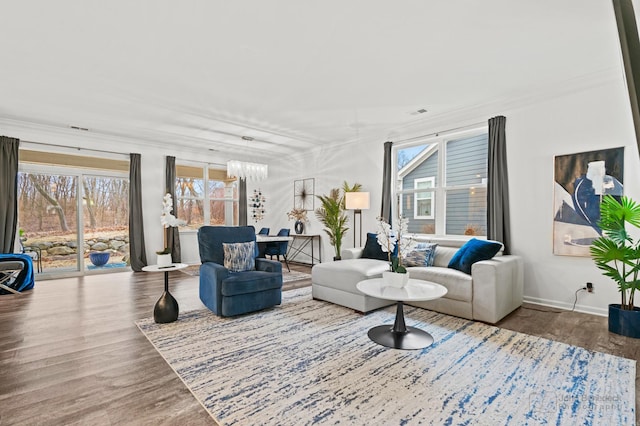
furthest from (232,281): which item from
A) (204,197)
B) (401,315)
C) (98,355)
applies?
(204,197)

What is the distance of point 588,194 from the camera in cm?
357

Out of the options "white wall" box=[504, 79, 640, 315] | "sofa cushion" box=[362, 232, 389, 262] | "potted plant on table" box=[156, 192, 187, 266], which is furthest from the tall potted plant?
"potted plant on table" box=[156, 192, 187, 266]

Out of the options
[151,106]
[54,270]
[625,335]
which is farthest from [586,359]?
[54,270]

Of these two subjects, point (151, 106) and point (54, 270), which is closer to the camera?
point (151, 106)

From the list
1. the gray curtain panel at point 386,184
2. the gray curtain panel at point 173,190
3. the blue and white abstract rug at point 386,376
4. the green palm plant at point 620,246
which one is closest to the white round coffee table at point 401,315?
the blue and white abstract rug at point 386,376

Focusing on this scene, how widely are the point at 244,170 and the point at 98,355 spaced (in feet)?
13.3

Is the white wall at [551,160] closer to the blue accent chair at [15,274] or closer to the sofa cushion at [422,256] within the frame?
the sofa cushion at [422,256]

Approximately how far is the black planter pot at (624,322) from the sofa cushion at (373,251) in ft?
7.76

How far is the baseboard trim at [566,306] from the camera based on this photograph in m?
3.53

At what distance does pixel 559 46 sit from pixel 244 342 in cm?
393

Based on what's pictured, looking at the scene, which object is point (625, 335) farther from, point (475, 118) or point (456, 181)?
point (475, 118)

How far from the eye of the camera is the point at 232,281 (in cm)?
338

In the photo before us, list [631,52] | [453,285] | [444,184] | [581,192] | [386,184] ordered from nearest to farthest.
Result: [631,52] < [453,285] < [581,192] < [444,184] < [386,184]

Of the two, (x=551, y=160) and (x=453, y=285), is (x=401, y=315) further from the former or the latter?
(x=551, y=160)
